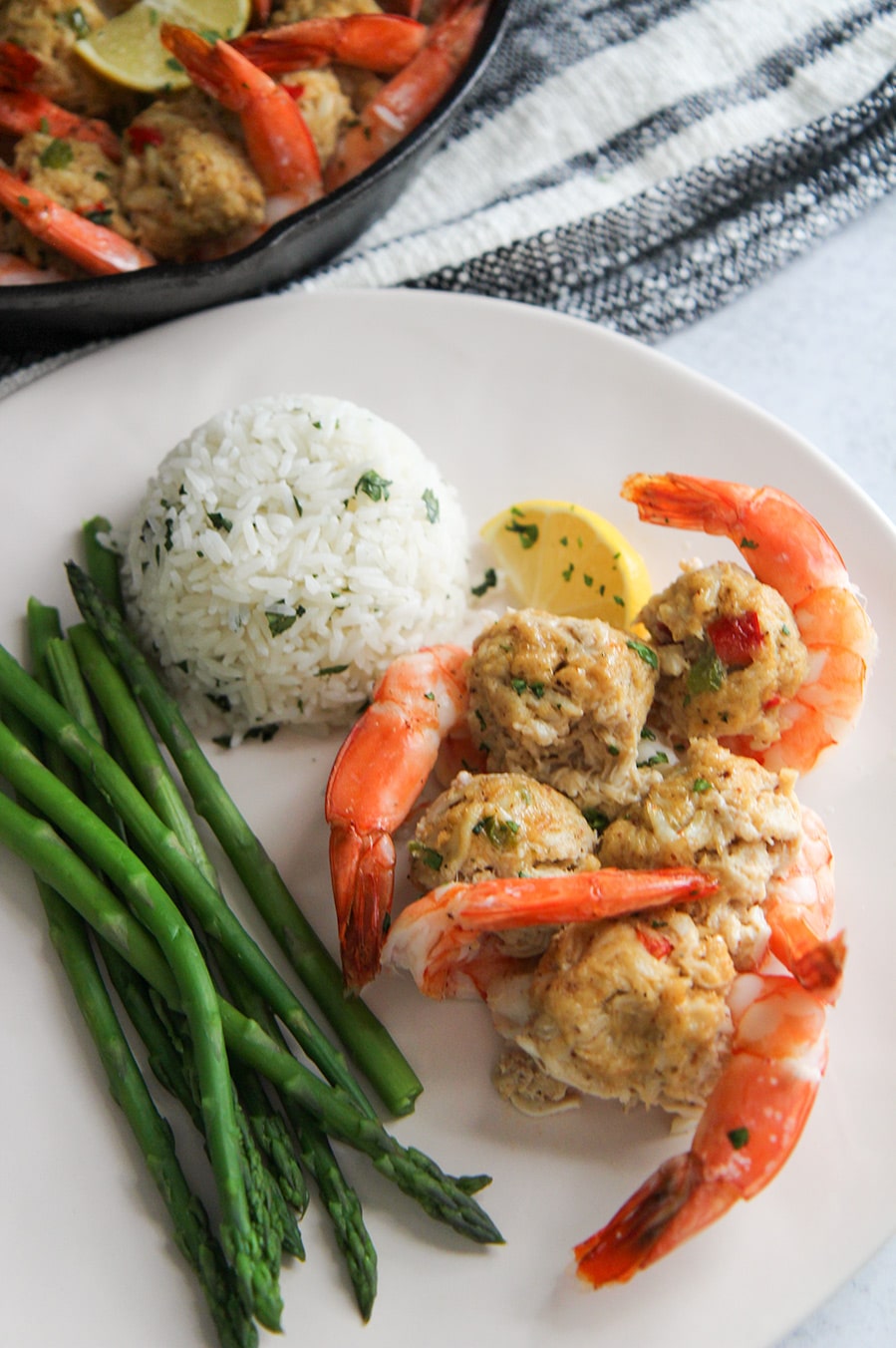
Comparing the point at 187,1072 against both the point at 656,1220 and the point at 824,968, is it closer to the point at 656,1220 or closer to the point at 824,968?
the point at 656,1220

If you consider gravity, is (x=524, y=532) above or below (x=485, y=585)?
above

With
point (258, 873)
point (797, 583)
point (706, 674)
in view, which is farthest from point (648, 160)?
point (258, 873)

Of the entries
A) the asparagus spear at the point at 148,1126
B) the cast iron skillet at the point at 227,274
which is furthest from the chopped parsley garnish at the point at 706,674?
the cast iron skillet at the point at 227,274

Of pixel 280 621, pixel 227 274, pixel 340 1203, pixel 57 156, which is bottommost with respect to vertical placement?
pixel 340 1203

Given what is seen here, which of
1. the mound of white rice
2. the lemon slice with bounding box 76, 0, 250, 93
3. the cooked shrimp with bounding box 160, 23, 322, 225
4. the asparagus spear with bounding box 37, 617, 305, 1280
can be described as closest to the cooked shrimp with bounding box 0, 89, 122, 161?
the lemon slice with bounding box 76, 0, 250, 93

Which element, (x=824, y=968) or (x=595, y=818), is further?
(x=595, y=818)

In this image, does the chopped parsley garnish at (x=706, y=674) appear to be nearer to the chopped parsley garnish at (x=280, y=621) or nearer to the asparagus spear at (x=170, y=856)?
the chopped parsley garnish at (x=280, y=621)

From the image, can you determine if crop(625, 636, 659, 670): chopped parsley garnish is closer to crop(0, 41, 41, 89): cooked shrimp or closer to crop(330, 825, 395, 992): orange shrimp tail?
crop(330, 825, 395, 992): orange shrimp tail
